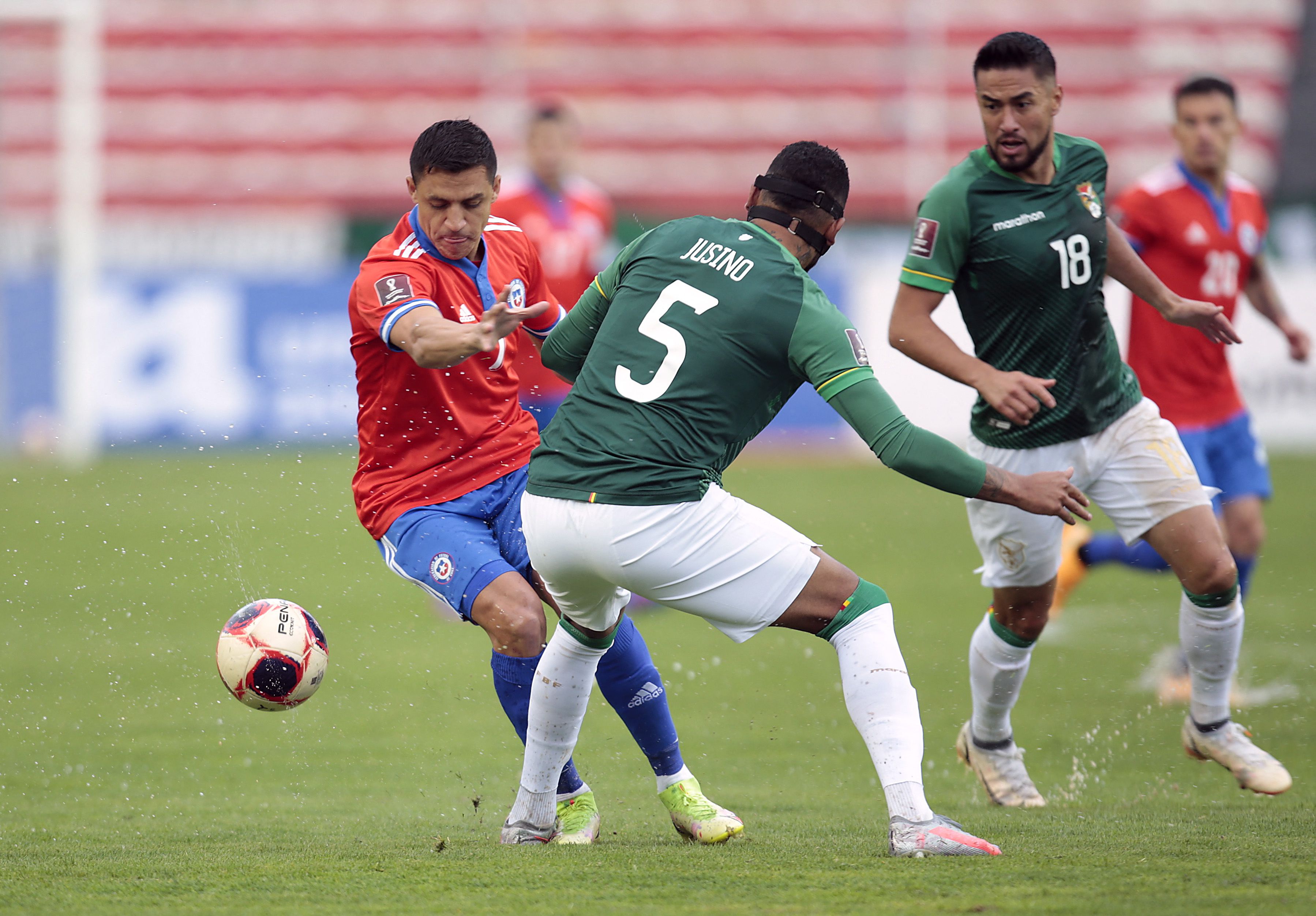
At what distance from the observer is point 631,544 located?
418 cm

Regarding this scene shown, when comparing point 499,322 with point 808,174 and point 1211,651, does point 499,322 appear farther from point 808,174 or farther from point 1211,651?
point 1211,651

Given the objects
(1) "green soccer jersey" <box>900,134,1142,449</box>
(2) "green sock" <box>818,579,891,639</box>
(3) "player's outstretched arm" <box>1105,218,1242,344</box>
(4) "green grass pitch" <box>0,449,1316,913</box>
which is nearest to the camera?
(4) "green grass pitch" <box>0,449,1316,913</box>

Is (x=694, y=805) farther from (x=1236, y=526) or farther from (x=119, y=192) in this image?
(x=119, y=192)

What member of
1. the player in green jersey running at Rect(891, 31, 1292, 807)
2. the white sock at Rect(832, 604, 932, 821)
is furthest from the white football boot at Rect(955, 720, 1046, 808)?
the white sock at Rect(832, 604, 932, 821)

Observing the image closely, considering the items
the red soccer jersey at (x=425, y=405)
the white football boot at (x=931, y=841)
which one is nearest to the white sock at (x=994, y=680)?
the white football boot at (x=931, y=841)

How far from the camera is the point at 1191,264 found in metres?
7.09

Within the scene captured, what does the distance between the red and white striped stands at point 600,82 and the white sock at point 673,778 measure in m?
18.5

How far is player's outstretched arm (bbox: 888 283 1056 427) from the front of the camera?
471 cm

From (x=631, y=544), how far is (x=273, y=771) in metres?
2.42

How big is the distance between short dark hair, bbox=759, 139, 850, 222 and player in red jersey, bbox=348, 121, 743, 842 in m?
0.76

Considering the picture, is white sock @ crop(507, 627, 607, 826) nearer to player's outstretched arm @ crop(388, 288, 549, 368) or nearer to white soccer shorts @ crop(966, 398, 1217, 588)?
player's outstretched arm @ crop(388, 288, 549, 368)

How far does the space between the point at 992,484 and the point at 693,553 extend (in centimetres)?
79

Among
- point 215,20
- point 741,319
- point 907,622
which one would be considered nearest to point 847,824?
point 741,319

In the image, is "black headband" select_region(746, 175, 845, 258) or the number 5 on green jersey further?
"black headband" select_region(746, 175, 845, 258)
